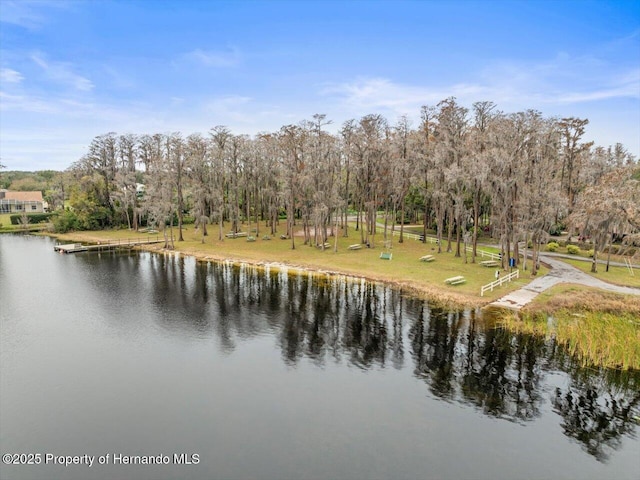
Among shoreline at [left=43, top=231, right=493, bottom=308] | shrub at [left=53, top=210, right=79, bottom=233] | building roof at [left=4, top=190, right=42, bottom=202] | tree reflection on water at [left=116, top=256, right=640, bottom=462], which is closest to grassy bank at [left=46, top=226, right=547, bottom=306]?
shoreline at [left=43, top=231, right=493, bottom=308]

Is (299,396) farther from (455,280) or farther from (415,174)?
(415,174)

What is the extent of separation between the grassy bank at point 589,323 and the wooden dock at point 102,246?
52.7 m

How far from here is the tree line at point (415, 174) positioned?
35.1 meters

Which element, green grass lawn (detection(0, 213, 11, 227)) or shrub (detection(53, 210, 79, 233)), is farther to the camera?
green grass lawn (detection(0, 213, 11, 227))

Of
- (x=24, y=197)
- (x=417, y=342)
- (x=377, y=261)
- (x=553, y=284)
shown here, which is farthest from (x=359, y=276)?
(x=24, y=197)

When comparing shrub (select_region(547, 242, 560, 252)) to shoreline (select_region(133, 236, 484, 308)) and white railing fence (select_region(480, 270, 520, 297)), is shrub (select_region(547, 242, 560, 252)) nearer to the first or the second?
white railing fence (select_region(480, 270, 520, 297))

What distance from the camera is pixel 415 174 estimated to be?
51656mm

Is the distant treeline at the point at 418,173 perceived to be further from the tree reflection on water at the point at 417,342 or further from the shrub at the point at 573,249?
the tree reflection on water at the point at 417,342

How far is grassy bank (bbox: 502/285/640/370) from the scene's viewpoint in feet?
67.8

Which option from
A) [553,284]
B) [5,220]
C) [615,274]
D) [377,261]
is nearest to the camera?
[553,284]

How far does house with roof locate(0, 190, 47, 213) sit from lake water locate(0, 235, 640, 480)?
84.3 m

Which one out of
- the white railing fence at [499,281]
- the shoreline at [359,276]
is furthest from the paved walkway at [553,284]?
the shoreline at [359,276]

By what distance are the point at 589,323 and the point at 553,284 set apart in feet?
31.9

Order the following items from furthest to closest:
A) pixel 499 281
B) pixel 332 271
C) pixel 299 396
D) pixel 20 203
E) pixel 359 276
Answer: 1. pixel 20 203
2. pixel 332 271
3. pixel 359 276
4. pixel 499 281
5. pixel 299 396
